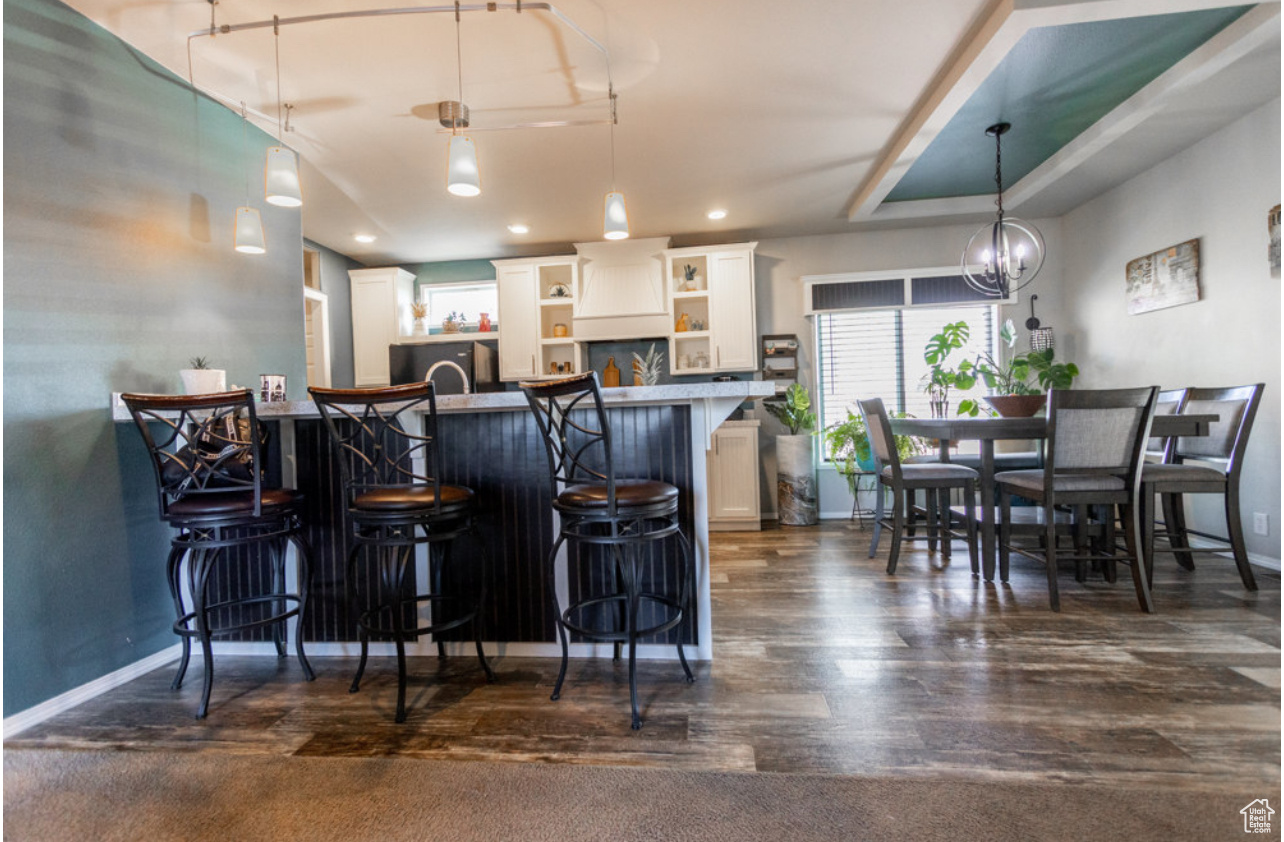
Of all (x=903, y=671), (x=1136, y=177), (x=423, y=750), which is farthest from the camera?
(x=1136, y=177)

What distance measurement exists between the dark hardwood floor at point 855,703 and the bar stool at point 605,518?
6.6 inches

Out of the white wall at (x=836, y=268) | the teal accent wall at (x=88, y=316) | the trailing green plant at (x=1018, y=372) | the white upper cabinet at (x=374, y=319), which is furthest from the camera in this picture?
the white upper cabinet at (x=374, y=319)

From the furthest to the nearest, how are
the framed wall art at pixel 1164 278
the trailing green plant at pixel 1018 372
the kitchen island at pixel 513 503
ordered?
1. the trailing green plant at pixel 1018 372
2. the framed wall art at pixel 1164 278
3. the kitchen island at pixel 513 503

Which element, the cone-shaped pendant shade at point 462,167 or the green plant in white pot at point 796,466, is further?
the green plant in white pot at point 796,466

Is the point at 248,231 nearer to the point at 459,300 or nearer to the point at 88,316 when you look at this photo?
the point at 88,316

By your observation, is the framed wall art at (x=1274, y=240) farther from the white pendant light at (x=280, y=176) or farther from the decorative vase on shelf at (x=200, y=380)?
the decorative vase on shelf at (x=200, y=380)

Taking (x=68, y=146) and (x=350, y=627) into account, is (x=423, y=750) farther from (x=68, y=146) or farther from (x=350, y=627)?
(x=68, y=146)

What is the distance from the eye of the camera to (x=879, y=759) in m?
1.58

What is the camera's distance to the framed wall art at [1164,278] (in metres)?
3.68

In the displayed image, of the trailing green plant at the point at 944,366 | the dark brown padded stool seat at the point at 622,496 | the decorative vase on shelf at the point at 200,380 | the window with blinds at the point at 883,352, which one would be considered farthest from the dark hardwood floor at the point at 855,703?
the window with blinds at the point at 883,352

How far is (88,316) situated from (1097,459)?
4117 millimetres

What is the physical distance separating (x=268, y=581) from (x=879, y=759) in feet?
7.63

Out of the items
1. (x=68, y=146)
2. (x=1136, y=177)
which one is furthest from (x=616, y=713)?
(x=1136, y=177)

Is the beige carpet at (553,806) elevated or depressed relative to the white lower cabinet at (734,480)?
depressed
